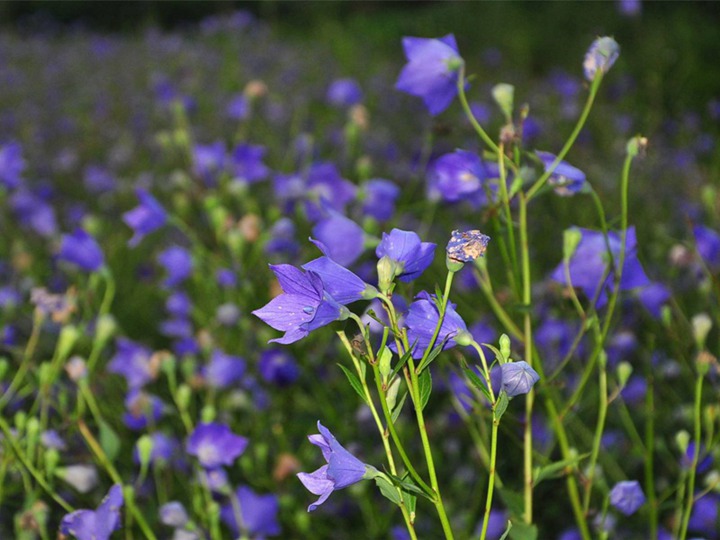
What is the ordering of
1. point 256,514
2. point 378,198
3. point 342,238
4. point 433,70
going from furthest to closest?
1. point 378,198
2. point 256,514
3. point 342,238
4. point 433,70

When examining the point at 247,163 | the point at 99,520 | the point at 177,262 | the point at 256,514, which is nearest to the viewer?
the point at 99,520

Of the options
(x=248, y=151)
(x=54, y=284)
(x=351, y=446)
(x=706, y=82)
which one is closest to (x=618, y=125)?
(x=706, y=82)

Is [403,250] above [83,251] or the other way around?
above

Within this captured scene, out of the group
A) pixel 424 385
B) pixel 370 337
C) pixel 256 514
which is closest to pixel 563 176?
pixel 370 337

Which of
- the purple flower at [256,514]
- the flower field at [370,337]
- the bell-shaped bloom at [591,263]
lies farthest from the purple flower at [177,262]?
the bell-shaped bloom at [591,263]

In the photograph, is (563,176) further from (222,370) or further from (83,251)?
(83,251)

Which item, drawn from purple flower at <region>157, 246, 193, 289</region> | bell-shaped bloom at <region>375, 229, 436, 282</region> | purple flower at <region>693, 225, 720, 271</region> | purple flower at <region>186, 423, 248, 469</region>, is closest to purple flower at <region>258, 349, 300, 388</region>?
purple flower at <region>157, 246, 193, 289</region>

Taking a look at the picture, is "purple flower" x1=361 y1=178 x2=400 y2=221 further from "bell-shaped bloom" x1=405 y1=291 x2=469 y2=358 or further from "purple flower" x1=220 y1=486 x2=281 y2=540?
"bell-shaped bloom" x1=405 y1=291 x2=469 y2=358
